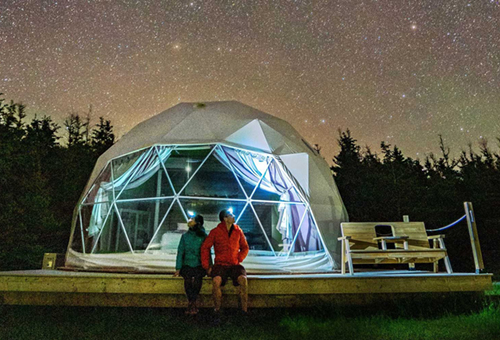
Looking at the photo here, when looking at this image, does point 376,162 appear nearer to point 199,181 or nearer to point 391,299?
point 199,181

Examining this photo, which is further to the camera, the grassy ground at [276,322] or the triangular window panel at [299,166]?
the triangular window panel at [299,166]

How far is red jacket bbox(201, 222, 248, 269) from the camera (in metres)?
4.50

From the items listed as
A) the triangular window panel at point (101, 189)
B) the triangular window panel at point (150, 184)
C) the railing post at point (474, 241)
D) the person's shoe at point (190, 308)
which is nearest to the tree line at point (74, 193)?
the triangular window panel at point (101, 189)

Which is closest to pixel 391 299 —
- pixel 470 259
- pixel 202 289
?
pixel 202 289

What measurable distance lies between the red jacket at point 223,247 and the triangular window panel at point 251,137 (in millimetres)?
2764

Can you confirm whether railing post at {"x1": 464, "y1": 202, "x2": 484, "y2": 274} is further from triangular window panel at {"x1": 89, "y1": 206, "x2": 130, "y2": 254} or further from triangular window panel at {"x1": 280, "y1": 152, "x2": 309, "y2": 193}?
triangular window panel at {"x1": 89, "y1": 206, "x2": 130, "y2": 254}

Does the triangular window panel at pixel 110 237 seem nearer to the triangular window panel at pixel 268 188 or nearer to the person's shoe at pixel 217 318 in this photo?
the triangular window panel at pixel 268 188

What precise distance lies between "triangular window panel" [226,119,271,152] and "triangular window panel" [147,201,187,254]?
1.77 metres

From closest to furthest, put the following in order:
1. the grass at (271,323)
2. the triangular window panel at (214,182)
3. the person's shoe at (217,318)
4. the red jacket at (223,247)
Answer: the grass at (271,323) < the person's shoe at (217,318) < the red jacket at (223,247) < the triangular window panel at (214,182)

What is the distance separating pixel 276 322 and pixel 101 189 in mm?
5012

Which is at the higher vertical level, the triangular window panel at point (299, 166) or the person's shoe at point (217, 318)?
the triangular window panel at point (299, 166)

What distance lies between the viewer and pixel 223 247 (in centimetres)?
455

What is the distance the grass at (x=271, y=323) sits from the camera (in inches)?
142

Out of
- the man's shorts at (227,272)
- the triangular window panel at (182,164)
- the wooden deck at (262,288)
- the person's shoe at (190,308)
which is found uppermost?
the triangular window panel at (182,164)
